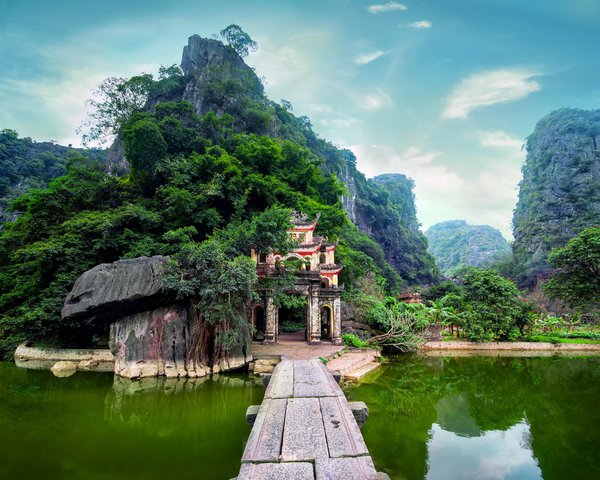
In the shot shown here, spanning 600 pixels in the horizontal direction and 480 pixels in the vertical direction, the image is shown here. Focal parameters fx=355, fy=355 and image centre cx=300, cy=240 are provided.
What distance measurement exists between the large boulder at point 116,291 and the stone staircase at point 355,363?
6.17 m

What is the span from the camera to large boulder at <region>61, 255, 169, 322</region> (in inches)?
431

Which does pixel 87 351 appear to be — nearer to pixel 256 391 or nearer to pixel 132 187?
pixel 256 391

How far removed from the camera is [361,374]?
1193 cm

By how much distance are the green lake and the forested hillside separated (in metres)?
3.09

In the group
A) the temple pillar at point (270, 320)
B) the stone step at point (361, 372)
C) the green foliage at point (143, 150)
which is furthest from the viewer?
the green foliage at point (143, 150)

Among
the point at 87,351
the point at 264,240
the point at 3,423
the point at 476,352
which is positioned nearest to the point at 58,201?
the point at 87,351

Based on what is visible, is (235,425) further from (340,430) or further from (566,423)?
(566,423)

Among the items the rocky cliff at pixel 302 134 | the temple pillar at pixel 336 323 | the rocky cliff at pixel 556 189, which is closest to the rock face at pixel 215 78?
the rocky cliff at pixel 302 134

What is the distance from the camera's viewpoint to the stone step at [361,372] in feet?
37.0

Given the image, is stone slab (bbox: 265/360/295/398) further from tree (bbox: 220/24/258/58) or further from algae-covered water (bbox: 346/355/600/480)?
tree (bbox: 220/24/258/58)

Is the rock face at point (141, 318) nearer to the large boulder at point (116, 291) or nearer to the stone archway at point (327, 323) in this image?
the large boulder at point (116, 291)

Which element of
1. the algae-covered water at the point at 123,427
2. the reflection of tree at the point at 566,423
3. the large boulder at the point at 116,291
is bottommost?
the reflection of tree at the point at 566,423

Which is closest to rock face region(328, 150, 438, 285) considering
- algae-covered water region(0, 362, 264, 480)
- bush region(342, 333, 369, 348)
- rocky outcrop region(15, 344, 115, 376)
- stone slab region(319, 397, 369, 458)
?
bush region(342, 333, 369, 348)

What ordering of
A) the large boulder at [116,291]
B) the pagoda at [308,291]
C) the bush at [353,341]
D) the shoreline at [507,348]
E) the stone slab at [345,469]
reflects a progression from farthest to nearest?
the shoreline at [507,348]
the bush at [353,341]
the pagoda at [308,291]
the large boulder at [116,291]
the stone slab at [345,469]
